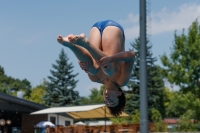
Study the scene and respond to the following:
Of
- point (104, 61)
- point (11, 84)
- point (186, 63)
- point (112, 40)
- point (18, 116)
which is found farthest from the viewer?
point (11, 84)

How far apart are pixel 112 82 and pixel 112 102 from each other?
28 cm

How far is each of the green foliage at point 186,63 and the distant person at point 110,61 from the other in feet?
54.3

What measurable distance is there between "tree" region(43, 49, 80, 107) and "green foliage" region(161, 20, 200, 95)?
21.8m

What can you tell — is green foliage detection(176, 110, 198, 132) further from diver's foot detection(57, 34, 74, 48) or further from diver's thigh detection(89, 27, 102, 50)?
diver's foot detection(57, 34, 74, 48)

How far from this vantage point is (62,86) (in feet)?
143

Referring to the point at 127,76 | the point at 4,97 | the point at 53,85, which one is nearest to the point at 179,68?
the point at 4,97

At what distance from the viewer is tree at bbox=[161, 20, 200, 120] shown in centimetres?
2172

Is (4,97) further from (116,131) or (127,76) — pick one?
(127,76)

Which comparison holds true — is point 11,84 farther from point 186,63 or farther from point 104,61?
point 104,61

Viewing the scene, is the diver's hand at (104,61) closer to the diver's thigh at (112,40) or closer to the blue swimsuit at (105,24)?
the diver's thigh at (112,40)

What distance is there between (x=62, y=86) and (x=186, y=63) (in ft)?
77.7

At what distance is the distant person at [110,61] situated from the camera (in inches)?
195

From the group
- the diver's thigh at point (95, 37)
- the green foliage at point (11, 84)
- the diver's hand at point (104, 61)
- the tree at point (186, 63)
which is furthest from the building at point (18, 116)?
the green foliage at point (11, 84)

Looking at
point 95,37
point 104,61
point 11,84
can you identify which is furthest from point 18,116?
point 11,84
